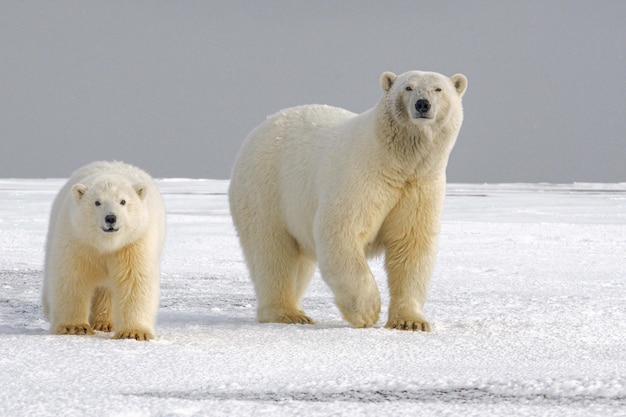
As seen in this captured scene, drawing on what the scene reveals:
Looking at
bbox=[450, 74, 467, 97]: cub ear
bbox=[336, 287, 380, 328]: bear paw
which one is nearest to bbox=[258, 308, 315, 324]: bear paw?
bbox=[336, 287, 380, 328]: bear paw

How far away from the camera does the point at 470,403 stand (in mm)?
2965

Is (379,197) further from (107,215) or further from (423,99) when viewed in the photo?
(107,215)

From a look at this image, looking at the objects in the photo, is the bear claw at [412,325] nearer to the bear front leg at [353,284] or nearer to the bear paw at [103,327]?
the bear front leg at [353,284]

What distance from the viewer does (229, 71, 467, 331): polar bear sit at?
16.0ft

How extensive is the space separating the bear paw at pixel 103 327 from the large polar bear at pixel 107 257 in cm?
36

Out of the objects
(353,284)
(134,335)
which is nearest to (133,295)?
(134,335)

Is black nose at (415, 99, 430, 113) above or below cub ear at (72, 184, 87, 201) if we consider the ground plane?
above

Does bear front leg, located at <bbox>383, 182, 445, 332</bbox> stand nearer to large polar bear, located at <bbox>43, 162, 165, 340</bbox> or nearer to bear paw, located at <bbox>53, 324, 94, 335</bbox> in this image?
large polar bear, located at <bbox>43, 162, 165, 340</bbox>

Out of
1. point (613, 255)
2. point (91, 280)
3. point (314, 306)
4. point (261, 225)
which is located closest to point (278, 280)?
point (261, 225)

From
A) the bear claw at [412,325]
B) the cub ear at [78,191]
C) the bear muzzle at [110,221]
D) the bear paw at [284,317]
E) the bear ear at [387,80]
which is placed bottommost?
the bear paw at [284,317]

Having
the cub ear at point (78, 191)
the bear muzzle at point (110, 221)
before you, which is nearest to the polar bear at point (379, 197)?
the bear muzzle at point (110, 221)

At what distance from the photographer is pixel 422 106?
15.7ft

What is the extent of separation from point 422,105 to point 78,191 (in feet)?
6.17

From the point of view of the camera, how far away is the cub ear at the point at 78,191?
4.52 meters
